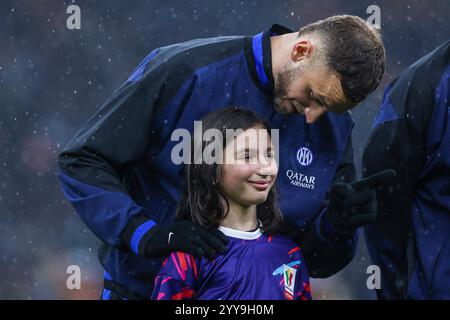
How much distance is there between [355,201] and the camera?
214 centimetres

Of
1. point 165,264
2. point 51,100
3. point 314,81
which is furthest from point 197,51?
point 51,100

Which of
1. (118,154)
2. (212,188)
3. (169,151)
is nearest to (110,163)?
(118,154)

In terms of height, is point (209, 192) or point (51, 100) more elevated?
point (209, 192)

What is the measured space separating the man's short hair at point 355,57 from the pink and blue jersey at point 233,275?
45cm

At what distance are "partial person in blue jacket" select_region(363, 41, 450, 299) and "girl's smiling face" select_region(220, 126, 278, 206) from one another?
0.45 metres

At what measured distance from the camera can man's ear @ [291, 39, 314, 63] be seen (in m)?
2.29

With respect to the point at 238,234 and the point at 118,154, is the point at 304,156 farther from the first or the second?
the point at 118,154

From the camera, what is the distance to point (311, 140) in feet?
7.73

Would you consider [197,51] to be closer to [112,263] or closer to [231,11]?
[112,263]

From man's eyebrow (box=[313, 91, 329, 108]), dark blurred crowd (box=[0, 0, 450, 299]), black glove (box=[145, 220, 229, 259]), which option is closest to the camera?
black glove (box=[145, 220, 229, 259])

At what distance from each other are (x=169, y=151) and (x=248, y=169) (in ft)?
0.80

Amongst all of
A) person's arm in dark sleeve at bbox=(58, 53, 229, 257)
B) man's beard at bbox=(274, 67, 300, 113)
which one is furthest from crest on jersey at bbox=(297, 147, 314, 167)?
person's arm in dark sleeve at bbox=(58, 53, 229, 257)

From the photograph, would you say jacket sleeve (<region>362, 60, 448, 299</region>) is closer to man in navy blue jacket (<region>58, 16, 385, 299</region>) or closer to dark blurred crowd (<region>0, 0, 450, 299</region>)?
man in navy blue jacket (<region>58, 16, 385, 299</region>)
